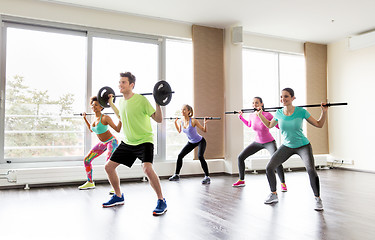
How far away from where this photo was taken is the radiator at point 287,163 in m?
5.72

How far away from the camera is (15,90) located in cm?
430

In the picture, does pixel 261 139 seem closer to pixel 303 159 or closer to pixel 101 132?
pixel 303 159

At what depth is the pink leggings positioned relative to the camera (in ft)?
12.3

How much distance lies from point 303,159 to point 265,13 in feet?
9.38

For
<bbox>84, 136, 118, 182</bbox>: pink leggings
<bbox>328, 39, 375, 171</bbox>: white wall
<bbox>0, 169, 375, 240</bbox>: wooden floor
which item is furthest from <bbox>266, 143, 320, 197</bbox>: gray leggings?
<bbox>328, 39, 375, 171</bbox>: white wall

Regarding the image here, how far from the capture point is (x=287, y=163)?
241 inches

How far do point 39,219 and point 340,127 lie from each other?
19.8 ft

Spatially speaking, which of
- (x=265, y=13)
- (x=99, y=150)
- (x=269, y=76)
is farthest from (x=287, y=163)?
(x=99, y=150)

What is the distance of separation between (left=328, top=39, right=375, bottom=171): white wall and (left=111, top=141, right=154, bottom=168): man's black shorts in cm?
498

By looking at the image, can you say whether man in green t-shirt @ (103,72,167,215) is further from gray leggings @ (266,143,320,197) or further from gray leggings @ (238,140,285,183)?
gray leggings @ (238,140,285,183)

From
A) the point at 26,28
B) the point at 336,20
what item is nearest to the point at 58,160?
the point at 26,28

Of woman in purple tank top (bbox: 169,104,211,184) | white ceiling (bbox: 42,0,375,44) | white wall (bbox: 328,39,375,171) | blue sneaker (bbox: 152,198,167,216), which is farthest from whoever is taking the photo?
white wall (bbox: 328,39,375,171)

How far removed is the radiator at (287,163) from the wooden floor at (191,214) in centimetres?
144

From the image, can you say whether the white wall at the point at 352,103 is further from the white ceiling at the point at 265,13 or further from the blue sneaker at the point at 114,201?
the blue sneaker at the point at 114,201
